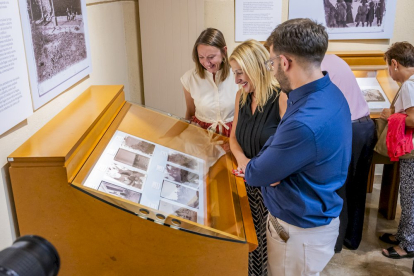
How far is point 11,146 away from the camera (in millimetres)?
1671

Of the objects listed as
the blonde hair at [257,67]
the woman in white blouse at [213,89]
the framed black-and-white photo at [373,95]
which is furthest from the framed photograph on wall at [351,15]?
the blonde hair at [257,67]

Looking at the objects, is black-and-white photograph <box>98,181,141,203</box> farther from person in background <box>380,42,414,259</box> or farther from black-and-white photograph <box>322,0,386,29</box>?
black-and-white photograph <box>322,0,386,29</box>

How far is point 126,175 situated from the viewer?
1.90m

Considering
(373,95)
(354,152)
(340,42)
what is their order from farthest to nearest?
(340,42) < (373,95) < (354,152)

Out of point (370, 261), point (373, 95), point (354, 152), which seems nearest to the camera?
point (354, 152)

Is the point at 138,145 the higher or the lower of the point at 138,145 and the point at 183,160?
the higher

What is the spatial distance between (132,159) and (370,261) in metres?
2.71

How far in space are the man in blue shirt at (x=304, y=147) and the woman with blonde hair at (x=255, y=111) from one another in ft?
1.42

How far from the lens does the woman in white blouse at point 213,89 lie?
3119 mm

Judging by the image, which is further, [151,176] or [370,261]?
[370,261]

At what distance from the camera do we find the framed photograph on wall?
185 inches

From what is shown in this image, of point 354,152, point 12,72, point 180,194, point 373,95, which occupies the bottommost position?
point 354,152

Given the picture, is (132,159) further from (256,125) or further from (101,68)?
(101,68)

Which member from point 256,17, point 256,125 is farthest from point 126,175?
point 256,17
